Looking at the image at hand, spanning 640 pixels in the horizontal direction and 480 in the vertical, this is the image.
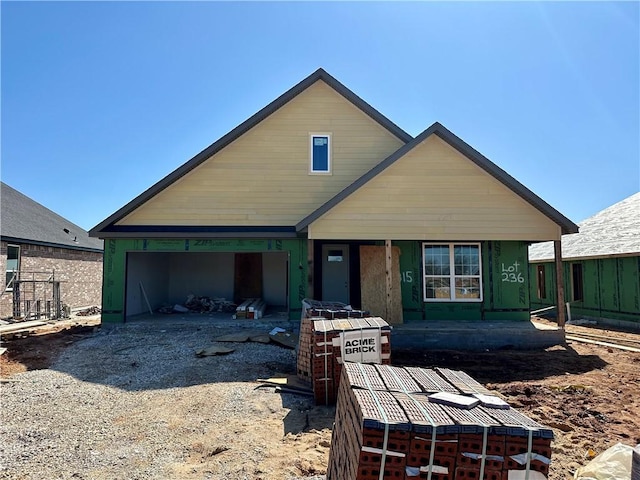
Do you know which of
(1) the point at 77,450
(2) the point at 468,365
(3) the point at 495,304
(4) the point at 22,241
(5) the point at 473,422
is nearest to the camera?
(5) the point at 473,422

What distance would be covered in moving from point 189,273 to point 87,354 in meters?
7.15

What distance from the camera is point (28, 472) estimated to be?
4039 millimetres

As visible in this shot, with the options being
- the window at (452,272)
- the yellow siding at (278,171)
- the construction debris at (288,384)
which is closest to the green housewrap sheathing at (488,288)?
the window at (452,272)

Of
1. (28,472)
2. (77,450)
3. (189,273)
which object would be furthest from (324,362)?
(189,273)

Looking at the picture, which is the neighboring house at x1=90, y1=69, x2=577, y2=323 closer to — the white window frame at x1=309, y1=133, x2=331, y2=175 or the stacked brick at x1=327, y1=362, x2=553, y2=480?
the white window frame at x1=309, y1=133, x2=331, y2=175

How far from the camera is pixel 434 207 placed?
36.1 feet

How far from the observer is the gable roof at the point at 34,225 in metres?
15.8

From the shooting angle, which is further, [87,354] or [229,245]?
[229,245]

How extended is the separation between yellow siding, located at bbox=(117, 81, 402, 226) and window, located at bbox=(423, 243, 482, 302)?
136 inches

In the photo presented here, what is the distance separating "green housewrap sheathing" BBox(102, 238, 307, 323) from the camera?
474 inches

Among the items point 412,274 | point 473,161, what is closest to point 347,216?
point 412,274

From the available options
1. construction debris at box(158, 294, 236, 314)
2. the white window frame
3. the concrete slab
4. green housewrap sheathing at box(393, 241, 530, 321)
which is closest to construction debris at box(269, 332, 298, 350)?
the concrete slab

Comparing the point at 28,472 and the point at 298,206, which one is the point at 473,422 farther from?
the point at 298,206

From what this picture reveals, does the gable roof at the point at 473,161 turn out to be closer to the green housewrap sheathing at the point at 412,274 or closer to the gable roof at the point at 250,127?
the green housewrap sheathing at the point at 412,274
